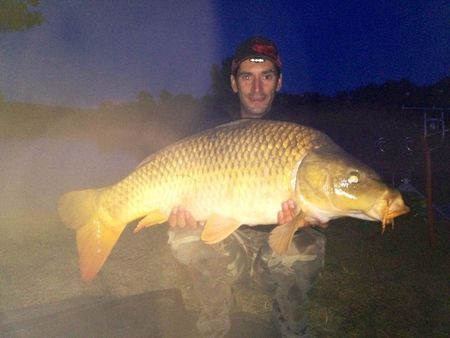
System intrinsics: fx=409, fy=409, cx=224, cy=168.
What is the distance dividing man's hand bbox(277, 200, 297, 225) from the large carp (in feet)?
0.07

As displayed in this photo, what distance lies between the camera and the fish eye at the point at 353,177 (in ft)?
5.65

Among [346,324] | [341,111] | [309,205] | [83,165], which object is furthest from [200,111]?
[341,111]

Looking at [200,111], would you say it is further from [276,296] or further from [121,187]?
[276,296]

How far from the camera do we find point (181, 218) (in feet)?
6.41

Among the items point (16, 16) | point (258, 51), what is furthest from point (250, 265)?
point (16, 16)

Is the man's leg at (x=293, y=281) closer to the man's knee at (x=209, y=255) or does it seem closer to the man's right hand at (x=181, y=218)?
the man's knee at (x=209, y=255)

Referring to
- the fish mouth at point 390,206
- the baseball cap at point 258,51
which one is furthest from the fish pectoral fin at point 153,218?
the baseball cap at point 258,51

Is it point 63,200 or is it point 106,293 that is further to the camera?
point 106,293

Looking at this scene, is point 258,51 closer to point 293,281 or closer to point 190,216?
point 190,216

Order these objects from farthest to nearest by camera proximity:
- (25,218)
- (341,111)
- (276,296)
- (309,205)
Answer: (341,111) → (25,218) → (276,296) → (309,205)

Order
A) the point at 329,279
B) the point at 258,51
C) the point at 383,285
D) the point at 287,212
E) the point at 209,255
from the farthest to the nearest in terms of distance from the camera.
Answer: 1. the point at 329,279
2. the point at 383,285
3. the point at 258,51
4. the point at 209,255
5. the point at 287,212

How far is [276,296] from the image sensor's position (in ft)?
6.84

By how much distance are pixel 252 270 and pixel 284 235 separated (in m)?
0.55

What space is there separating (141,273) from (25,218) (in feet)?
6.97
